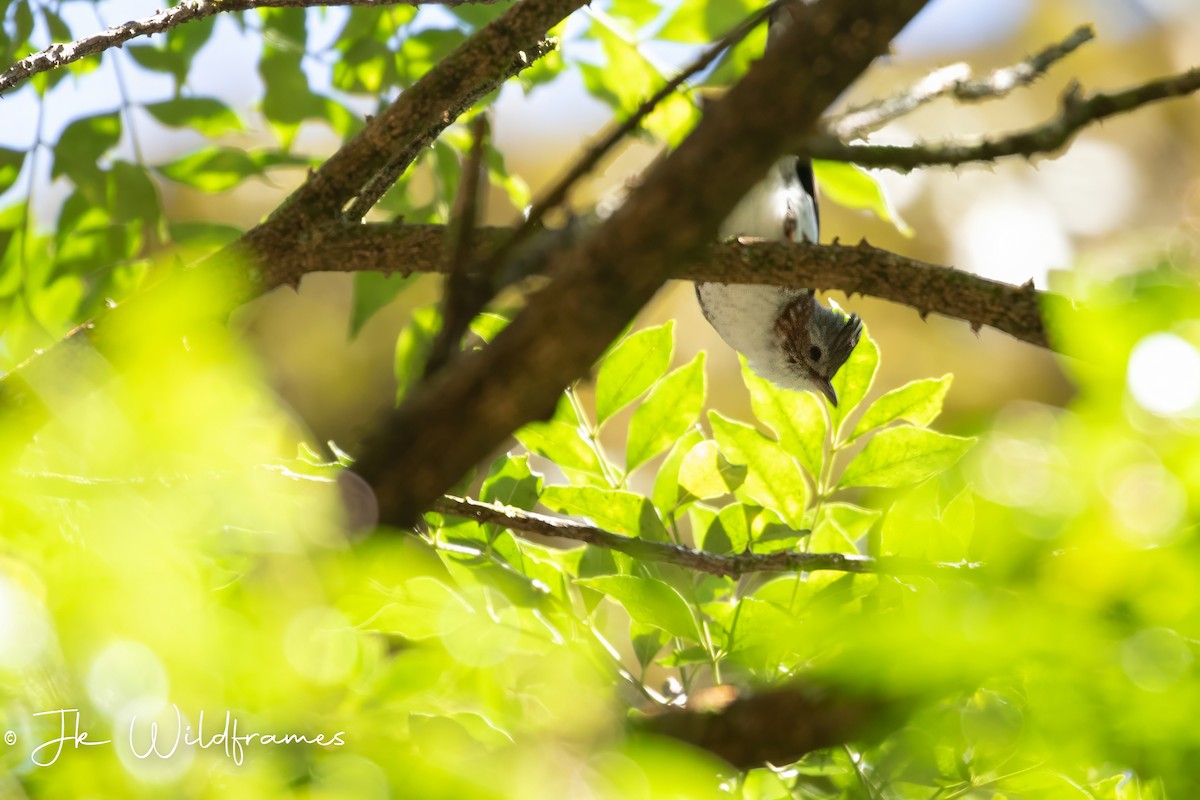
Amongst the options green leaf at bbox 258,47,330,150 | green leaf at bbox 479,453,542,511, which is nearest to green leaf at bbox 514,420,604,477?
green leaf at bbox 479,453,542,511

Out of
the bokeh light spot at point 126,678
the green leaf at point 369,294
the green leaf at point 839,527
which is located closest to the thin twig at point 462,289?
the bokeh light spot at point 126,678

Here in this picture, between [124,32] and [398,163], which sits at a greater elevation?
[124,32]

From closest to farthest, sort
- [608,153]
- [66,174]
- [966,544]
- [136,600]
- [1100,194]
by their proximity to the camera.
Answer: [136,600]
[608,153]
[966,544]
[66,174]
[1100,194]

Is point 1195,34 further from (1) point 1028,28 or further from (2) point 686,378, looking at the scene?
(2) point 686,378

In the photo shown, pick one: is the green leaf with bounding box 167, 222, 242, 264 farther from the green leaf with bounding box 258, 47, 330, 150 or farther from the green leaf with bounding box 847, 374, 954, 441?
the green leaf with bounding box 847, 374, 954, 441


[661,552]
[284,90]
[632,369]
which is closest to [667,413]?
[632,369]

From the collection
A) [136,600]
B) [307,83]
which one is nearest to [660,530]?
[136,600]

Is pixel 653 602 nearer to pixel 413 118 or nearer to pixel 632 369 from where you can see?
pixel 632 369

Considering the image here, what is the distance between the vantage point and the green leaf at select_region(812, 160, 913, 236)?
3.69 ft

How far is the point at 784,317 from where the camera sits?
195cm

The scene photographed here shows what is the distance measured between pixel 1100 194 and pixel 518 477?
5592 millimetres

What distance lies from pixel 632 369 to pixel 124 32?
51 centimetres

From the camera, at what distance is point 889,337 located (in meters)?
5.02

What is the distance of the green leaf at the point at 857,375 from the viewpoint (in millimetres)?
819
